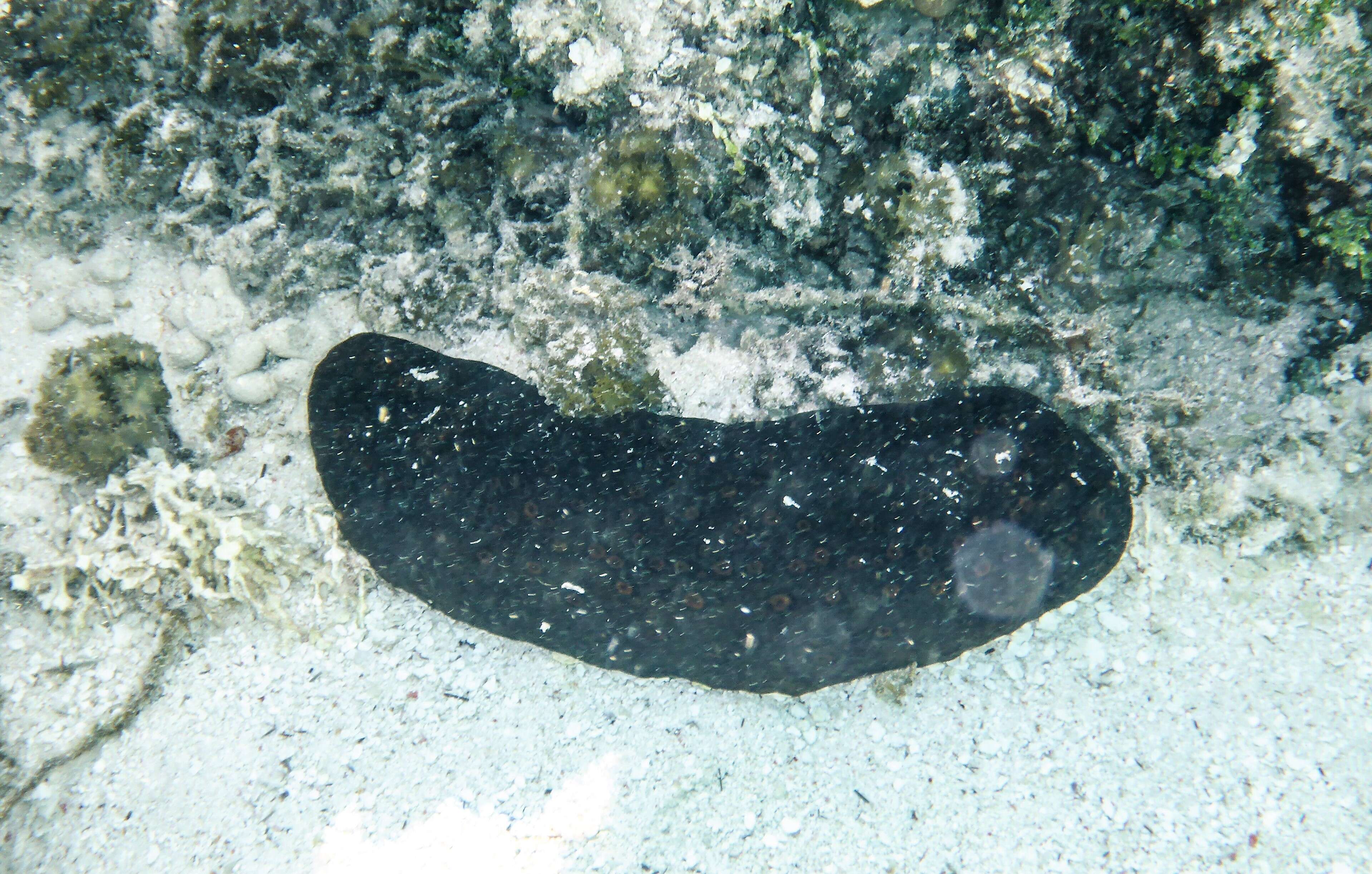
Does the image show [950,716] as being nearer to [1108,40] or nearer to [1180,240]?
[1180,240]

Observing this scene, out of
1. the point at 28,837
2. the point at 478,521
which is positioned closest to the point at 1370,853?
the point at 478,521

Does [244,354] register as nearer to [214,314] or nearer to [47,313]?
[214,314]

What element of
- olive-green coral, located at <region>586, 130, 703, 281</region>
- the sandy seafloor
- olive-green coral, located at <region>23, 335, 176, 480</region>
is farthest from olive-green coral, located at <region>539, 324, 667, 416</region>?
olive-green coral, located at <region>23, 335, 176, 480</region>

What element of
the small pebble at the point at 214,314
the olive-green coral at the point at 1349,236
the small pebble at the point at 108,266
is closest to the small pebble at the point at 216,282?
the small pebble at the point at 214,314

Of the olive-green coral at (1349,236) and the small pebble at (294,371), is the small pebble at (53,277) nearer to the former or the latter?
the small pebble at (294,371)

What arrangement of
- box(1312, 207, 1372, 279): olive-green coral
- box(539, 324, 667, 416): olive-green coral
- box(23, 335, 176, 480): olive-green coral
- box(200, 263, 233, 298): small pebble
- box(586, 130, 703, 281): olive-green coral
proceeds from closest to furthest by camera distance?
box(1312, 207, 1372, 279): olive-green coral
box(586, 130, 703, 281): olive-green coral
box(539, 324, 667, 416): olive-green coral
box(23, 335, 176, 480): olive-green coral
box(200, 263, 233, 298): small pebble

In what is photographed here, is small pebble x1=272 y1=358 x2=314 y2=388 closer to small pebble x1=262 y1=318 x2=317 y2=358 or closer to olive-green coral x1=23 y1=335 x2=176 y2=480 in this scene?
small pebble x1=262 y1=318 x2=317 y2=358

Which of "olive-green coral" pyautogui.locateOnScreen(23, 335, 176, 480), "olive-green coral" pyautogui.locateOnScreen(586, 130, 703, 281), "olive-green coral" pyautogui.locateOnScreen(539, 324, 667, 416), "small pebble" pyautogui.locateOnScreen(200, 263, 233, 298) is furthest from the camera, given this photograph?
"small pebble" pyautogui.locateOnScreen(200, 263, 233, 298)

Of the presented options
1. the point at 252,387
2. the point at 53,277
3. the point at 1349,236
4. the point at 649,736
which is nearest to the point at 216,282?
the point at 252,387
